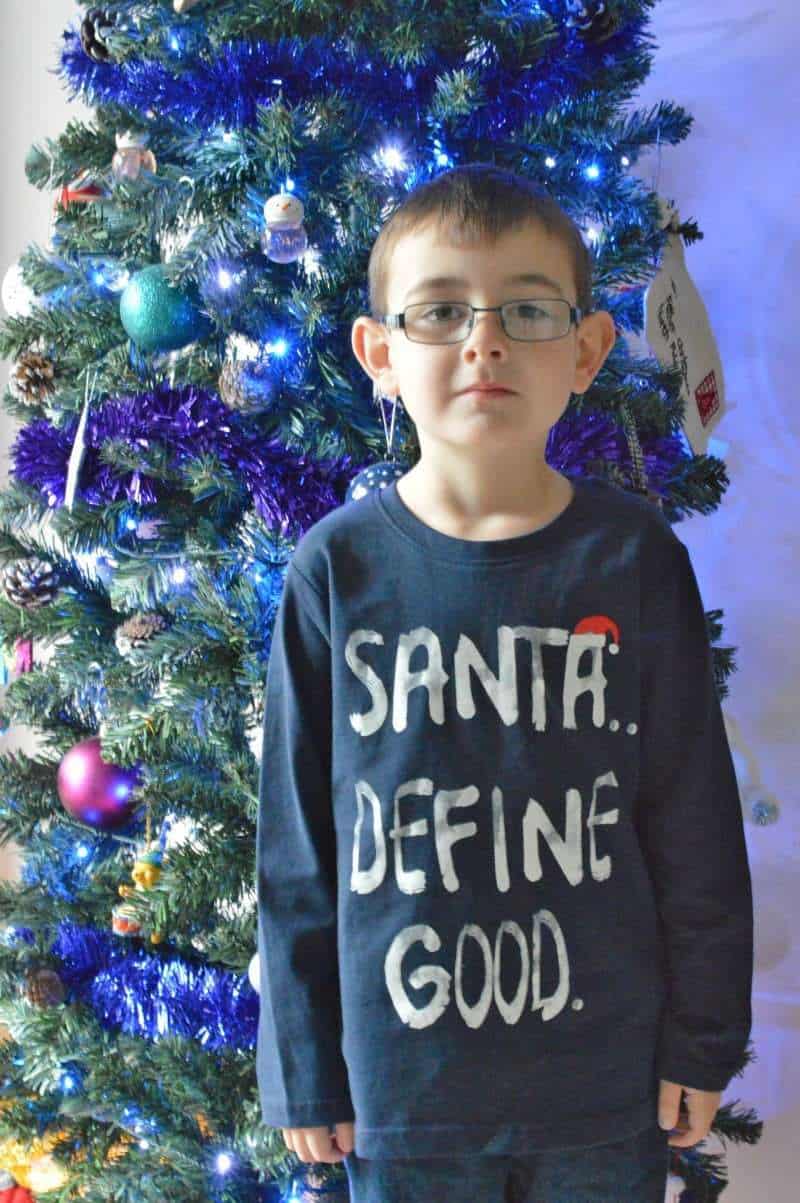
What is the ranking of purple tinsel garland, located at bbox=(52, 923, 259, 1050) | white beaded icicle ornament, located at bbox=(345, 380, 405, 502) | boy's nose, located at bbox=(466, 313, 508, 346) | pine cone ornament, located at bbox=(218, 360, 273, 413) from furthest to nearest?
purple tinsel garland, located at bbox=(52, 923, 259, 1050)
pine cone ornament, located at bbox=(218, 360, 273, 413)
white beaded icicle ornament, located at bbox=(345, 380, 405, 502)
boy's nose, located at bbox=(466, 313, 508, 346)

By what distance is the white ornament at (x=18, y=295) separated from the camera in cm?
122

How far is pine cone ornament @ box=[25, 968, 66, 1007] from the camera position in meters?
1.21

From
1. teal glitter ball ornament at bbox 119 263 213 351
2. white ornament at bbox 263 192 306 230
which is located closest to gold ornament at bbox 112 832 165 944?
teal glitter ball ornament at bbox 119 263 213 351

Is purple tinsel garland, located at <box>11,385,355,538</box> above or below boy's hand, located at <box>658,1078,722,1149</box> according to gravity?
above

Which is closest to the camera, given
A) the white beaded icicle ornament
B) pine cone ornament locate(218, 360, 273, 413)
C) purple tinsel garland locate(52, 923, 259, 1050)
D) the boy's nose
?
the boy's nose

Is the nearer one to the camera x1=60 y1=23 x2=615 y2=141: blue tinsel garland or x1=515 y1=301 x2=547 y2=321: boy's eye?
x1=515 y1=301 x2=547 y2=321: boy's eye

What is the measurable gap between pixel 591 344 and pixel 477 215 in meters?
0.14

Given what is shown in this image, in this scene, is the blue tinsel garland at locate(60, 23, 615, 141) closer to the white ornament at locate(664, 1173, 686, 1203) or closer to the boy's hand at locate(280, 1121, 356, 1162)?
the boy's hand at locate(280, 1121, 356, 1162)

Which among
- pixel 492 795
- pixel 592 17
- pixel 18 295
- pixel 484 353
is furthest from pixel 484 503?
pixel 18 295

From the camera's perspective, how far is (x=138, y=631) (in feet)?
3.76

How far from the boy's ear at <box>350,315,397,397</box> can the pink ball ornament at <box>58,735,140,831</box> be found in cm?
55

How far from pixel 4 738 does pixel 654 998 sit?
4.63 feet

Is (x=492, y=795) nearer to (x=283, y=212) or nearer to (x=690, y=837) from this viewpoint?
(x=690, y=837)

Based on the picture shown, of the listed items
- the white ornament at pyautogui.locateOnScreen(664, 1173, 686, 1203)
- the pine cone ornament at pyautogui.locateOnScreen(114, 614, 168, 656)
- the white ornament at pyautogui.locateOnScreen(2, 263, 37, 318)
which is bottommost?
the white ornament at pyautogui.locateOnScreen(664, 1173, 686, 1203)
